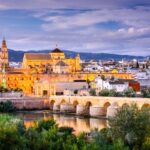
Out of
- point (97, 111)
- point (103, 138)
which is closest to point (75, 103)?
point (97, 111)

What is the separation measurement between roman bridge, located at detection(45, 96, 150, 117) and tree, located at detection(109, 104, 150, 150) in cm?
1668

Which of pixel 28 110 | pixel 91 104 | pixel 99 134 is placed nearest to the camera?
pixel 99 134

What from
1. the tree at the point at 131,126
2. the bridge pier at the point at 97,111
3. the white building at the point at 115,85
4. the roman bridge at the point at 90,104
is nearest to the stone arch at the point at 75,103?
the roman bridge at the point at 90,104

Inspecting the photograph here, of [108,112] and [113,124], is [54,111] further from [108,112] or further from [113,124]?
[113,124]

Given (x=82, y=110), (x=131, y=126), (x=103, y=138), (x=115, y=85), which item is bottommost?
(x=82, y=110)

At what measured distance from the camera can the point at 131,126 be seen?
71.2ft

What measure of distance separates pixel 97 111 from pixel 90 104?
3.26 m

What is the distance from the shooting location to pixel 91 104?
46.5 m

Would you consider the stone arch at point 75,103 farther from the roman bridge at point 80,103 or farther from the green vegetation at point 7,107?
the green vegetation at point 7,107

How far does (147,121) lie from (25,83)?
54843 millimetres

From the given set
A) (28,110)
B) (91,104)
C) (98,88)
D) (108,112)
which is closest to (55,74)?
(98,88)

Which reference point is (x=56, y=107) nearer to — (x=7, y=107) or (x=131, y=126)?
(x=7, y=107)

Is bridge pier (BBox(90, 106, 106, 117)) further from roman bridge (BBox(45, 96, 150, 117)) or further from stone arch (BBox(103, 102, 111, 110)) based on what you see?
stone arch (BBox(103, 102, 111, 110))

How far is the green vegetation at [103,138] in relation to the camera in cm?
1922
